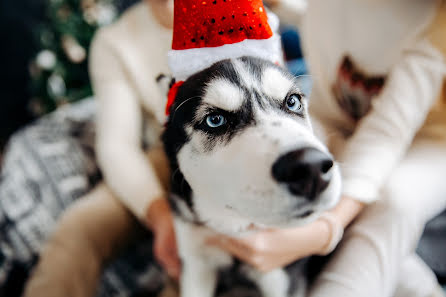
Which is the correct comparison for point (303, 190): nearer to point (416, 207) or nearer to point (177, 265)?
point (416, 207)

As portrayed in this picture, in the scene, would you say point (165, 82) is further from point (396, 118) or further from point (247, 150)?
point (396, 118)

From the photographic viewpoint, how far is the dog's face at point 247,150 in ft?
1.73

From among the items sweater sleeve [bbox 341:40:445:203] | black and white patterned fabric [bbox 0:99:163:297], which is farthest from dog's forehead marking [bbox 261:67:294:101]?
black and white patterned fabric [bbox 0:99:163:297]

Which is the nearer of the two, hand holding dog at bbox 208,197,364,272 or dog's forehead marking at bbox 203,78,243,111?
dog's forehead marking at bbox 203,78,243,111

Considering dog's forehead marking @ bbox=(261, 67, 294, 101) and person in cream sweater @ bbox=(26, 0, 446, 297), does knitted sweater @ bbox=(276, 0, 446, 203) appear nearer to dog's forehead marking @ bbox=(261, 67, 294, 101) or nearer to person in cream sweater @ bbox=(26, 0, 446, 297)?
person in cream sweater @ bbox=(26, 0, 446, 297)

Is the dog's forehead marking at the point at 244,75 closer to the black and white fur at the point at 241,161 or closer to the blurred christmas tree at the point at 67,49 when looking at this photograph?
the black and white fur at the point at 241,161

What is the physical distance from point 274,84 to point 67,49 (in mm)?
1828

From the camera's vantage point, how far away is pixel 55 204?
140 cm

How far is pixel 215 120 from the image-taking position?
26.6 inches

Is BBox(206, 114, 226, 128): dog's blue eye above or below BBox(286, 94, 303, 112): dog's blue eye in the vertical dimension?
above

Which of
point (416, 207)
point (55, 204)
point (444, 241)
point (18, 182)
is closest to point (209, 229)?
point (416, 207)

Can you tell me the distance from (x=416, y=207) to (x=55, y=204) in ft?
4.76

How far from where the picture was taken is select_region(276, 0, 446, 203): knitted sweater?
889 mm

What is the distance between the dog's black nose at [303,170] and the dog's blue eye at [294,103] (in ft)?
0.70
